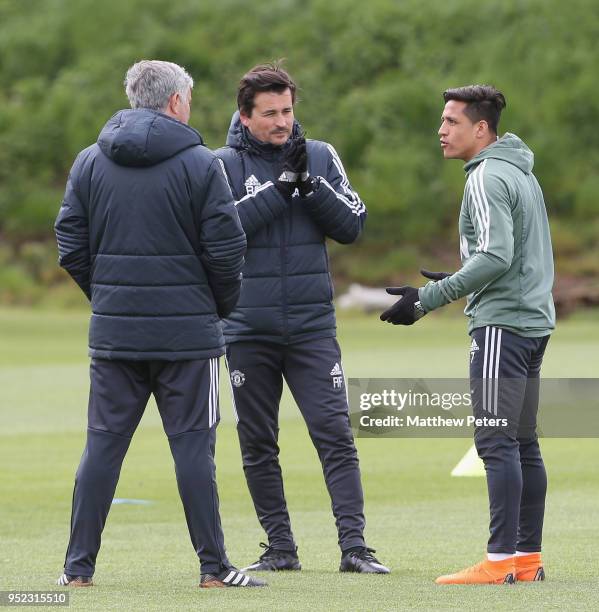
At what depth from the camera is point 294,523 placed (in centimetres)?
802

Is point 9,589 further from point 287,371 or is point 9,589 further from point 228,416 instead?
point 228,416

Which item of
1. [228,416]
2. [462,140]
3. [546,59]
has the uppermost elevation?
[546,59]

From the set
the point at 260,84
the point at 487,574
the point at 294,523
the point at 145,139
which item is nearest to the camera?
the point at 145,139

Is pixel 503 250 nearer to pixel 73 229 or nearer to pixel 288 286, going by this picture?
pixel 288 286

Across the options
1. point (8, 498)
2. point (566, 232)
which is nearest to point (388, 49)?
point (566, 232)

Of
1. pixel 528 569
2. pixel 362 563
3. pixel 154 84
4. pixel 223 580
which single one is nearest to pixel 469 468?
pixel 362 563

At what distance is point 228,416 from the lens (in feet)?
48.7

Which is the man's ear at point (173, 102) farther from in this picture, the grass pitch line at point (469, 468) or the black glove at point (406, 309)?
the grass pitch line at point (469, 468)

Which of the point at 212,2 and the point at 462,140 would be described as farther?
the point at 212,2

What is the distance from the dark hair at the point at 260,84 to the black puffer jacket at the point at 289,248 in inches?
5.5

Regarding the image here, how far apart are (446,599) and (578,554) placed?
1.54 meters

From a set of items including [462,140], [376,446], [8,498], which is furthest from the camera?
[376,446]

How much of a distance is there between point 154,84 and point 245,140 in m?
0.86

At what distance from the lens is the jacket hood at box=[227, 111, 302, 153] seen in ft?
20.2
